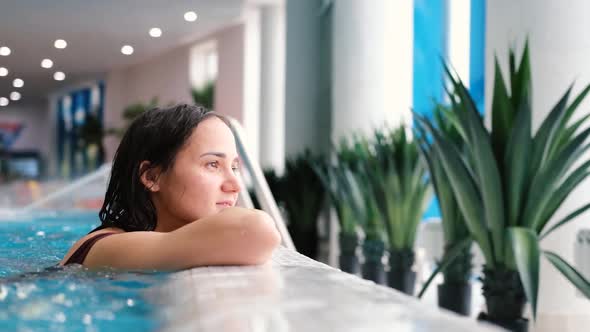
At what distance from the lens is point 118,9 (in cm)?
1258

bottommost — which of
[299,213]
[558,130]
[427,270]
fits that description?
[427,270]

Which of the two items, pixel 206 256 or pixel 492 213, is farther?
pixel 492 213

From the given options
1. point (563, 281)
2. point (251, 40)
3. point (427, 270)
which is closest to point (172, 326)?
point (563, 281)

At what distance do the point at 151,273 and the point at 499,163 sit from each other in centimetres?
144

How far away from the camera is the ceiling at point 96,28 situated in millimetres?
12406

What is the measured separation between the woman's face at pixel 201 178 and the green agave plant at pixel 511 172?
1.00 meters

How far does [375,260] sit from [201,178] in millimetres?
3164

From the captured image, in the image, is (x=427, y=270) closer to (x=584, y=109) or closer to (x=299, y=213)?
(x=299, y=213)

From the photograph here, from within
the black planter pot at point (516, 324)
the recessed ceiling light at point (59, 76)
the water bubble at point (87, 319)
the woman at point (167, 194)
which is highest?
the recessed ceiling light at point (59, 76)

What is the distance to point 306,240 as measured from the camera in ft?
22.8

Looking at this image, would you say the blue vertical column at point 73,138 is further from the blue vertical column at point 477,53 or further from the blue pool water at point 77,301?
the blue pool water at point 77,301

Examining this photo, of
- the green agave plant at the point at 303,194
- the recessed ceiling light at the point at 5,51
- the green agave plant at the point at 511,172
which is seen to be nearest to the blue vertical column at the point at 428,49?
the green agave plant at the point at 303,194

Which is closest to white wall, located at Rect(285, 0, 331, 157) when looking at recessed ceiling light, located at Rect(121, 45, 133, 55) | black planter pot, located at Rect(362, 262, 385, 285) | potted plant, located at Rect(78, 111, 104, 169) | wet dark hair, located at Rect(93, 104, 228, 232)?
black planter pot, located at Rect(362, 262, 385, 285)

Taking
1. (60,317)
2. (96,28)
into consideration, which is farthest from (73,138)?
(60,317)
